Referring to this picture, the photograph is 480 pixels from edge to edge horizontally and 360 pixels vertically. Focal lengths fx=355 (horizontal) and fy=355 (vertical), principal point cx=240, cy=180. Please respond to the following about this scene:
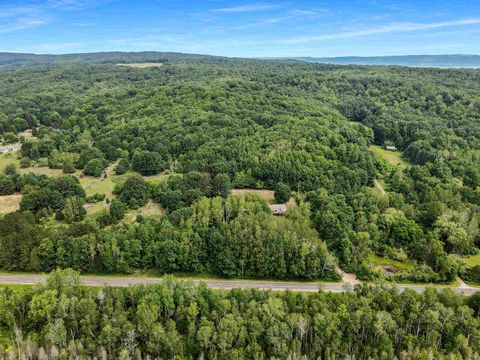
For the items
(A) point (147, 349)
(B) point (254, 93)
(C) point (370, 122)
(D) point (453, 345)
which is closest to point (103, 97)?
(B) point (254, 93)

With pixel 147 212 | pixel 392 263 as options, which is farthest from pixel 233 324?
pixel 147 212

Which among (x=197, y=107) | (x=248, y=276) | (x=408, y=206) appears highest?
(x=197, y=107)

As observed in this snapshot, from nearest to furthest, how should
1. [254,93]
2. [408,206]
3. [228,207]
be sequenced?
[228,207] → [408,206] → [254,93]

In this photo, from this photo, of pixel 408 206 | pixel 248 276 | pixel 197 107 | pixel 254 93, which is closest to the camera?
pixel 248 276

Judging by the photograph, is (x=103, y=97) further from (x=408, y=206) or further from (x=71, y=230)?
(x=408, y=206)

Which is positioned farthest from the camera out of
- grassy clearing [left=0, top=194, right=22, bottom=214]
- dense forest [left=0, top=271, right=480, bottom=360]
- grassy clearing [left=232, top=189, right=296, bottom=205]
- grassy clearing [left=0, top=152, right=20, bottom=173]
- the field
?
grassy clearing [left=0, top=152, right=20, bottom=173]

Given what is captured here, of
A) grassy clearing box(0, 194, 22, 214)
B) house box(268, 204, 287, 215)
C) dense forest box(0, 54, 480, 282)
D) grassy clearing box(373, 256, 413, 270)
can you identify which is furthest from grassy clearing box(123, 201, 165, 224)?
grassy clearing box(373, 256, 413, 270)

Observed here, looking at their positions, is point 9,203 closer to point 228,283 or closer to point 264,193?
point 228,283

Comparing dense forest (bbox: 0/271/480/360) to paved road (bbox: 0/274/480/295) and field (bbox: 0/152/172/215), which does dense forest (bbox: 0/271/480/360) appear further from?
field (bbox: 0/152/172/215)
